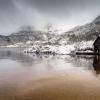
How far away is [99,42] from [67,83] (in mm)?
33260

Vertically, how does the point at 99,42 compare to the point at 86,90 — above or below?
above

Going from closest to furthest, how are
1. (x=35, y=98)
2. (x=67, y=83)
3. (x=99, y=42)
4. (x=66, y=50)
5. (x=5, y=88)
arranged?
(x=35, y=98), (x=5, y=88), (x=67, y=83), (x=99, y=42), (x=66, y=50)

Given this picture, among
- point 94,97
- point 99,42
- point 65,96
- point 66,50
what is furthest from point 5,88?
Answer: point 66,50

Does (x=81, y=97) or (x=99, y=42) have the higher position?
(x=99, y=42)

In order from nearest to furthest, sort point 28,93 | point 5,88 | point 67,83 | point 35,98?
1. point 35,98
2. point 28,93
3. point 5,88
4. point 67,83

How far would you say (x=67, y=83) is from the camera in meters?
18.7

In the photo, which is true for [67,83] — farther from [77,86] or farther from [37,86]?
[37,86]

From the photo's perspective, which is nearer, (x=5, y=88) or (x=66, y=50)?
(x=5, y=88)

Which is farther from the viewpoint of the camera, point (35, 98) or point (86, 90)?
point (86, 90)

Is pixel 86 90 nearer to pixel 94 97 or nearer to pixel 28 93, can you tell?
pixel 94 97

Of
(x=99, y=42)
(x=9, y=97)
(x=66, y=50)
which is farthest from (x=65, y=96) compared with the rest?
(x=66, y=50)

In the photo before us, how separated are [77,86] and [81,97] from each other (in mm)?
3409

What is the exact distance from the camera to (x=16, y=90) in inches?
627

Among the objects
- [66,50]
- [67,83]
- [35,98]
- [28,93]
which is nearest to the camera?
[35,98]
